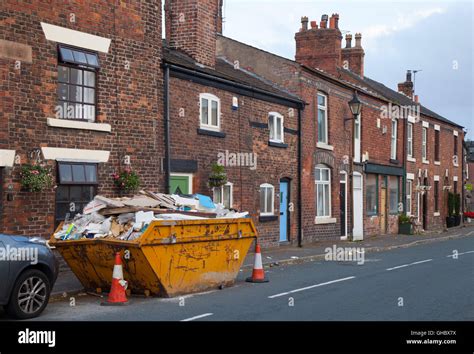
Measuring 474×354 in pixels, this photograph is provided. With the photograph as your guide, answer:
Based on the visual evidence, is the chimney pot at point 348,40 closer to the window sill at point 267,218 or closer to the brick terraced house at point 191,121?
the brick terraced house at point 191,121

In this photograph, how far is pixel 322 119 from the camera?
26.2 m

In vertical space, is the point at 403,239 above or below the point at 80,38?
below

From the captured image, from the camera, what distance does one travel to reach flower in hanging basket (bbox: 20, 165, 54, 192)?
13.5 m

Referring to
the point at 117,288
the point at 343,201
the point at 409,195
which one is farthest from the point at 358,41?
the point at 117,288

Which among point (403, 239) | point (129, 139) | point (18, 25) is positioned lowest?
point (403, 239)

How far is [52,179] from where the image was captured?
46.8 feet

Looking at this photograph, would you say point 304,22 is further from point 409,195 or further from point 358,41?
point 409,195

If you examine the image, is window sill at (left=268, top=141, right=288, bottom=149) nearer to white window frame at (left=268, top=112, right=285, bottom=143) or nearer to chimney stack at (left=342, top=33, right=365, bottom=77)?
white window frame at (left=268, top=112, right=285, bottom=143)

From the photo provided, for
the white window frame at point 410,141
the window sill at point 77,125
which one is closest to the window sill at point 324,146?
the white window frame at point 410,141
